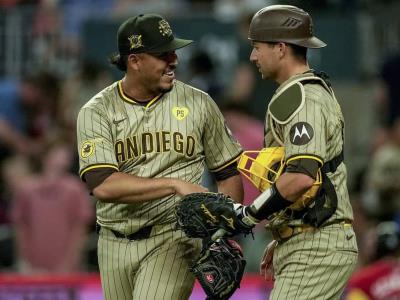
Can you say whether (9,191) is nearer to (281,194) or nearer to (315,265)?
(315,265)

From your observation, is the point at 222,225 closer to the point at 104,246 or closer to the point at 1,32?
the point at 104,246

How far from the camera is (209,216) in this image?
677cm

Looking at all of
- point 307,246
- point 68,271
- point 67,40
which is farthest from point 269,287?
point 67,40

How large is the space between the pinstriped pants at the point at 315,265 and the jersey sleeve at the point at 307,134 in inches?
18.0

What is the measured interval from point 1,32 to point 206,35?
230cm

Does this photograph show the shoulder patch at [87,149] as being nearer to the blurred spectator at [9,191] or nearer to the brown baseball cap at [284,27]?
the brown baseball cap at [284,27]

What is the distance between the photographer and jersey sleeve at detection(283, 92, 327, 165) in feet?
21.4

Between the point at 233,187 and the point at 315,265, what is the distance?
92cm

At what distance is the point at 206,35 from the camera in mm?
13539

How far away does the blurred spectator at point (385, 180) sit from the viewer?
40.6 ft

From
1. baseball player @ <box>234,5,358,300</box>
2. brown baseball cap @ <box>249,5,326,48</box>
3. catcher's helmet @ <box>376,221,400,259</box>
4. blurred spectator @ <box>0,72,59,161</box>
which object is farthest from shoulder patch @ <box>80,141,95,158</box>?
blurred spectator @ <box>0,72,59,161</box>

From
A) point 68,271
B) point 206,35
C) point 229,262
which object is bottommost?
point 68,271

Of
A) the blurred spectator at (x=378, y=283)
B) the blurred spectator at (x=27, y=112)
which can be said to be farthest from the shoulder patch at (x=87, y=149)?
the blurred spectator at (x=27, y=112)

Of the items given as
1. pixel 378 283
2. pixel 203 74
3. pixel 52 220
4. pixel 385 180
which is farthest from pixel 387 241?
pixel 52 220
